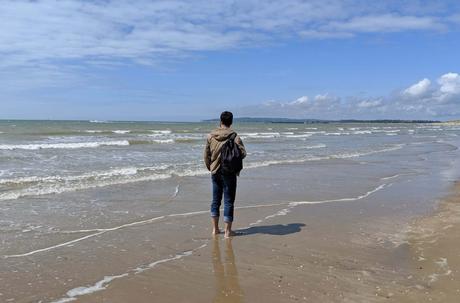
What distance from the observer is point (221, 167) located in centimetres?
734

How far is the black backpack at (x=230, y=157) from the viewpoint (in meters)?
7.28

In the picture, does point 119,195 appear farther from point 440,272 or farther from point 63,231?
point 440,272

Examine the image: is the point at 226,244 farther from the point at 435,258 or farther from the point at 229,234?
the point at 435,258

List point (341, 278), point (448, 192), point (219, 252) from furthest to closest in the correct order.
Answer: point (448, 192) < point (219, 252) < point (341, 278)

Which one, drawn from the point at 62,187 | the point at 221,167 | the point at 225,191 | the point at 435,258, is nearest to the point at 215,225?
the point at 225,191

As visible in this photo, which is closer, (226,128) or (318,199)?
(226,128)

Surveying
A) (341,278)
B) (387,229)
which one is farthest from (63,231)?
(387,229)

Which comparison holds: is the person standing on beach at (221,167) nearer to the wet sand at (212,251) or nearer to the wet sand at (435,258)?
the wet sand at (212,251)

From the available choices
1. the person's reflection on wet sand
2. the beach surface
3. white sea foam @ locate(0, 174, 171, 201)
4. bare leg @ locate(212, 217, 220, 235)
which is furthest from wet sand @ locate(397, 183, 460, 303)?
white sea foam @ locate(0, 174, 171, 201)

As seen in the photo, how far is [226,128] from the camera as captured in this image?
24.2 feet

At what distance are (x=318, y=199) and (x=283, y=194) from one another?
1.00 meters

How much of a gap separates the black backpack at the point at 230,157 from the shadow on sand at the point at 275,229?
3.47 feet

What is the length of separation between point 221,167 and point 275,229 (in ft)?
4.82

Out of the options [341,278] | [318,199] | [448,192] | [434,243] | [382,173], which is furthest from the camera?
[382,173]
